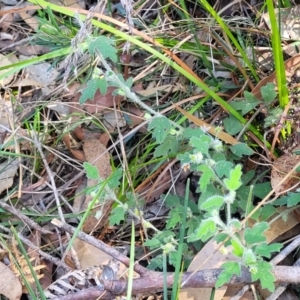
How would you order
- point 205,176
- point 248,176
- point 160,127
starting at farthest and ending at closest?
point 248,176 → point 160,127 → point 205,176

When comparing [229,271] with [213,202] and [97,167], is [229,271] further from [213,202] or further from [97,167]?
[97,167]

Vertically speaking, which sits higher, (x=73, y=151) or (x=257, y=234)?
(x=257, y=234)

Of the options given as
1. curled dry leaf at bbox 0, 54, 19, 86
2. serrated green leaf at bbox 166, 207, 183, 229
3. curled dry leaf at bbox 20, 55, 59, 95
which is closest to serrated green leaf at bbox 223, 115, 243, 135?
serrated green leaf at bbox 166, 207, 183, 229

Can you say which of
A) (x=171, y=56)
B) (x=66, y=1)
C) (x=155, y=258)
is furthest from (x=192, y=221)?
(x=66, y=1)

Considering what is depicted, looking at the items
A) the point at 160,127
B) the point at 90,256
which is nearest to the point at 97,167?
the point at 90,256

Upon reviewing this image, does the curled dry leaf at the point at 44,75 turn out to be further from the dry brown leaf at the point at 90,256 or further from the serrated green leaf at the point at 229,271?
the serrated green leaf at the point at 229,271

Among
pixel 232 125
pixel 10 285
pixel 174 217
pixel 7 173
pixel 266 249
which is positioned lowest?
pixel 10 285

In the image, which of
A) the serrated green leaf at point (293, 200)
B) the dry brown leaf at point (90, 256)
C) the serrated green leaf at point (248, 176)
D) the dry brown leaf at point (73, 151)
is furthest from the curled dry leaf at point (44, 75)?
the serrated green leaf at point (293, 200)
